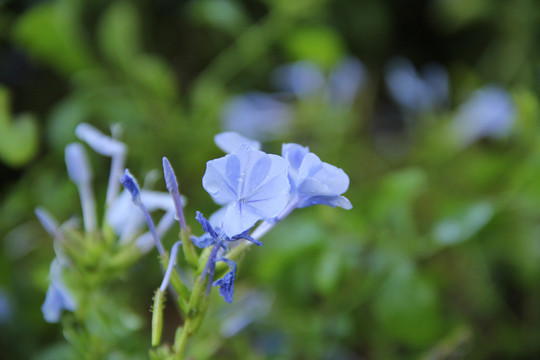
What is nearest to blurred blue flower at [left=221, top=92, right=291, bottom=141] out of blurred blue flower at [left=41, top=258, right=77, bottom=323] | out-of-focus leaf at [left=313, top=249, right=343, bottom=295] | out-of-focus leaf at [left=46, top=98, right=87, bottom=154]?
out-of-focus leaf at [left=46, top=98, right=87, bottom=154]

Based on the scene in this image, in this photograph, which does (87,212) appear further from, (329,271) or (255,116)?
(255,116)

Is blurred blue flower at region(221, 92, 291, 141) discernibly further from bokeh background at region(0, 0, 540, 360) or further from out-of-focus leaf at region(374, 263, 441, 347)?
out-of-focus leaf at region(374, 263, 441, 347)

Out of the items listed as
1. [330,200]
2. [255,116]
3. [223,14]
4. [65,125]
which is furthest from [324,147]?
[330,200]

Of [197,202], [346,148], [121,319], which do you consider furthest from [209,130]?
[121,319]

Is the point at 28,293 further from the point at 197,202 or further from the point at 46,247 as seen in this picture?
the point at 197,202

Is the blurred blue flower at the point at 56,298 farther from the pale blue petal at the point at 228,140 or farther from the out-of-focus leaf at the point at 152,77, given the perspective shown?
the out-of-focus leaf at the point at 152,77

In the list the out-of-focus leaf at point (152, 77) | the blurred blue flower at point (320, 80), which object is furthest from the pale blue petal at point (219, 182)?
the blurred blue flower at point (320, 80)

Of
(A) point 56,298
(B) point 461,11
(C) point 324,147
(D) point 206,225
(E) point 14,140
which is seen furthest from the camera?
(B) point 461,11
